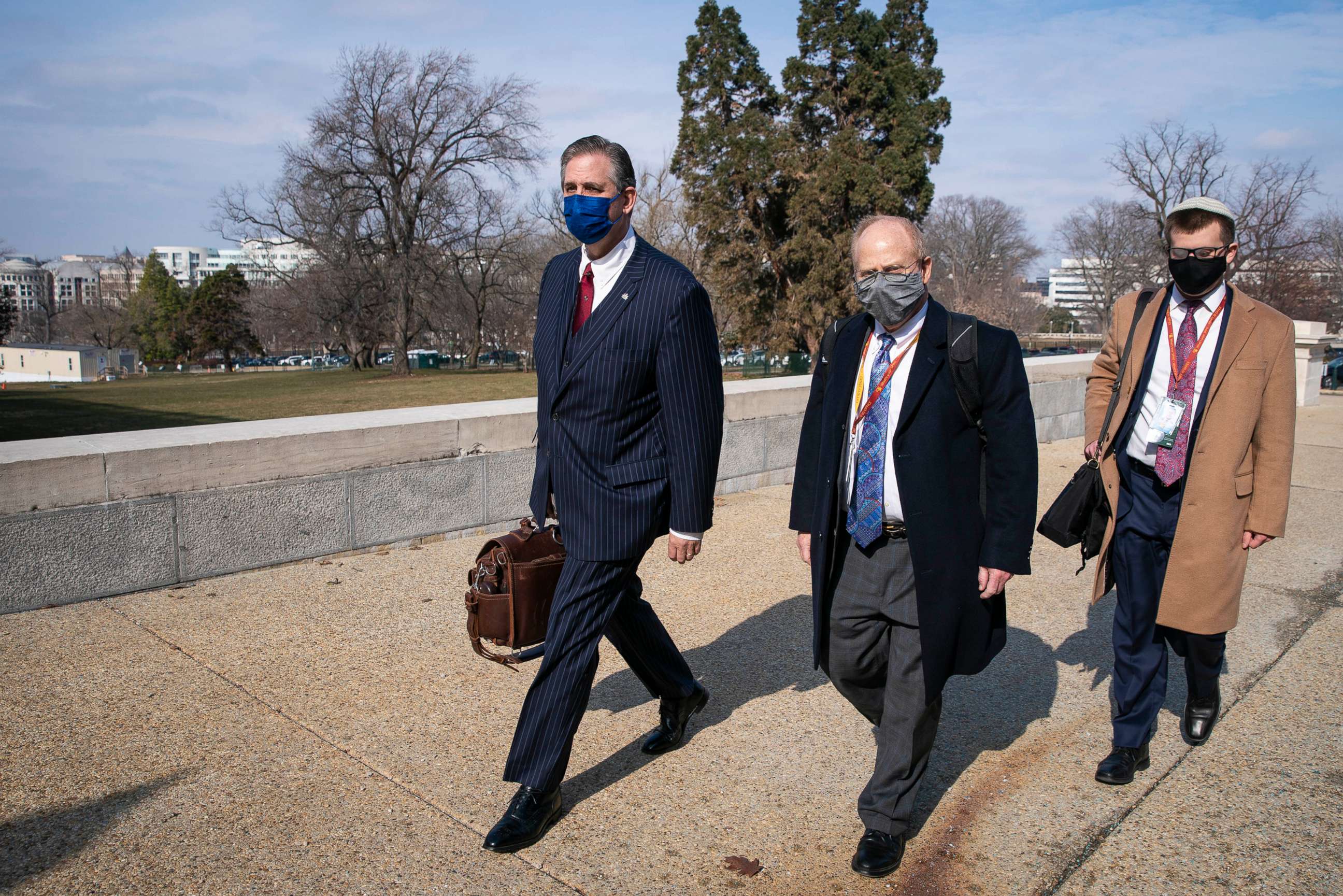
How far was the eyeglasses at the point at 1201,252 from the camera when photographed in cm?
332

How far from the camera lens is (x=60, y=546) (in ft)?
15.4

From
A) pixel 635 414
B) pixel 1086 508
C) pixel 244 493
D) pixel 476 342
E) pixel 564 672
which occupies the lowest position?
pixel 564 672

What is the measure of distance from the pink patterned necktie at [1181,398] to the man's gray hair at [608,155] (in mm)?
2043

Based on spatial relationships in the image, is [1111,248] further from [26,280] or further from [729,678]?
[26,280]

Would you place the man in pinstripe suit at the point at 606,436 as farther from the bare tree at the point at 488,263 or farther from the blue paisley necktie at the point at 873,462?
the bare tree at the point at 488,263

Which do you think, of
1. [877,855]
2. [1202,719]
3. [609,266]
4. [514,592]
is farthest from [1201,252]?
[514,592]

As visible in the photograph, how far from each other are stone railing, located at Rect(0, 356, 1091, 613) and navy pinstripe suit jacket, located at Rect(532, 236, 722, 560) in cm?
302

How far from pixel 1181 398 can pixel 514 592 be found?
7.88 ft

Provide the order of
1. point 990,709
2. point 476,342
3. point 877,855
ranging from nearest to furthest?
point 877,855 < point 990,709 < point 476,342

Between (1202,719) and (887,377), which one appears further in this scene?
(1202,719)

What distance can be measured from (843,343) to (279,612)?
3334 millimetres

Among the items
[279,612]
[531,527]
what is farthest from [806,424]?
[279,612]

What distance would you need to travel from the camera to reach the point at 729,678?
4273 millimetres

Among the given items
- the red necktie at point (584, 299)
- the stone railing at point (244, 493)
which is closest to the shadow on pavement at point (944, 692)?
the red necktie at point (584, 299)
